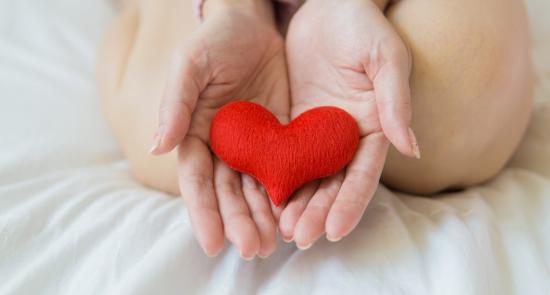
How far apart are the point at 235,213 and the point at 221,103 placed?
0.66 feet

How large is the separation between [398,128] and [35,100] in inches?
26.8

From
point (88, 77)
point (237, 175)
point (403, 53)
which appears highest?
point (403, 53)

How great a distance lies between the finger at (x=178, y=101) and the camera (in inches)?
24.1

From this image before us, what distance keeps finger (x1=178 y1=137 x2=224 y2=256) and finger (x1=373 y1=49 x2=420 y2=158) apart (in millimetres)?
215

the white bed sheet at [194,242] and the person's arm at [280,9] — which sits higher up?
the person's arm at [280,9]

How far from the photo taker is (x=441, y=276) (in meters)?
0.57

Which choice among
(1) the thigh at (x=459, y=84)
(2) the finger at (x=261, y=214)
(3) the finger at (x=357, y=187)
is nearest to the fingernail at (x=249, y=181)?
(2) the finger at (x=261, y=214)

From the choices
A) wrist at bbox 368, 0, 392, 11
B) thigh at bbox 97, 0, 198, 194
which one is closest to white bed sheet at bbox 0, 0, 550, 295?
thigh at bbox 97, 0, 198, 194

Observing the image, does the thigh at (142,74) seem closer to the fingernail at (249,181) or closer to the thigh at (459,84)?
the fingernail at (249,181)

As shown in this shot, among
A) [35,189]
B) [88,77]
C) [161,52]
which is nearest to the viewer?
[35,189]

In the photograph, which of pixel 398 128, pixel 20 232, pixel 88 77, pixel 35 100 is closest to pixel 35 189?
pixel 20 232

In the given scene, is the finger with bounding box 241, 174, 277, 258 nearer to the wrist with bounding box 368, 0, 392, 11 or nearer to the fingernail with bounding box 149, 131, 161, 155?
the fingernail with bounding box 149, 131, 161, 155

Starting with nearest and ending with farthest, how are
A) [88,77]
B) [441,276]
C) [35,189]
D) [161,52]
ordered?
[441,276] < [35,189] < [161,52] < [88,77]

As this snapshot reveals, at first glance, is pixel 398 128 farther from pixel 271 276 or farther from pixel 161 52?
pixel 161 52
